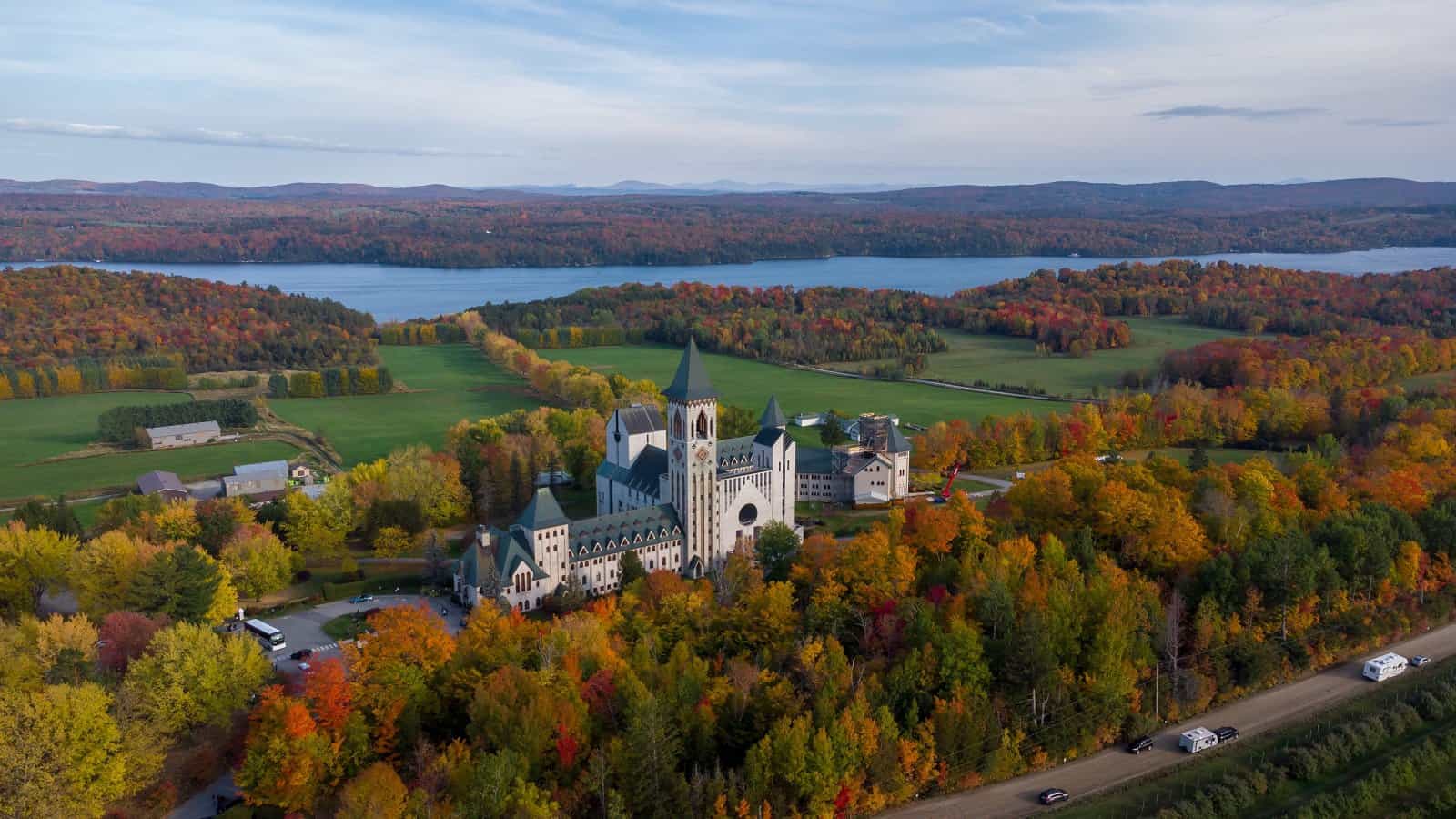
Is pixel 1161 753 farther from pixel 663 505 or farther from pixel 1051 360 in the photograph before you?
pixel 1051 360

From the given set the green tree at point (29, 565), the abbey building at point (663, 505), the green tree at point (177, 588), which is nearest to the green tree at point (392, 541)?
the abbey building at point (663, 505)

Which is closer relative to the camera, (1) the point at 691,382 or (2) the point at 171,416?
(1) the point at 691,382

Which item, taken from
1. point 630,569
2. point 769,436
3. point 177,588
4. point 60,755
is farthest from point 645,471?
point 60,755

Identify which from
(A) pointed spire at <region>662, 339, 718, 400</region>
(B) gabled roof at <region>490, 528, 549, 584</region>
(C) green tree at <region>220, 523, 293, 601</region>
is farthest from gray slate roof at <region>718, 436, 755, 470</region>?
(C) green tree at <region>220, 523, 293, 601</region>

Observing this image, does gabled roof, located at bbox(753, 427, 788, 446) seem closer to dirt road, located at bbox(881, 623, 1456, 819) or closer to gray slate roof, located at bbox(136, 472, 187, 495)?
dirt road, located at bbox(881, 623, 1456, 819)

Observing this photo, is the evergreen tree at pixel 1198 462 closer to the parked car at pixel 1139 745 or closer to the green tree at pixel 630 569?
the parked car at pixel 1139 745

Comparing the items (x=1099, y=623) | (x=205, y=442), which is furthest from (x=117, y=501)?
(x=1099, y=623)
